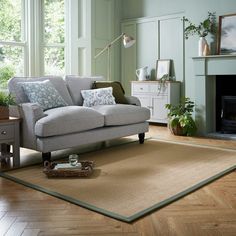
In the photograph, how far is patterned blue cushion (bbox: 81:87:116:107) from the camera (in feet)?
14.5

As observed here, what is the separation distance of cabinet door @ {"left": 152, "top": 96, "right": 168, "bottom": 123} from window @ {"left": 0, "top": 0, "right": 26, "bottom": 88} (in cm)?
232

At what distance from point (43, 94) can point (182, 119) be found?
2.27 metres

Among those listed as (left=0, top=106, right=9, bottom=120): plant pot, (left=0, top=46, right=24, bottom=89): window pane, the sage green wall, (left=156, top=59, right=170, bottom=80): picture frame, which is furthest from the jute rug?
(left=0, top=46, right=24, bottom=89): window pane

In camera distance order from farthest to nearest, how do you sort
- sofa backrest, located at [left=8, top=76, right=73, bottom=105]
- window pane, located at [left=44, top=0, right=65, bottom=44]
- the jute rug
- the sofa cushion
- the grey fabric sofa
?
1. window pane, located at [left=44, top=0, right=65, bottom=44]
2. the sofa cushion
3. sofa backrest, located at [left=8, top=76, right=73, bottom=105]
4. the grey fabric sofa
5. the jute rug

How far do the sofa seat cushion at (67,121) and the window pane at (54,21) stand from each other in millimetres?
2825

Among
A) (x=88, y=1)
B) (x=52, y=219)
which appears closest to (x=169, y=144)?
(x=52, y=219)

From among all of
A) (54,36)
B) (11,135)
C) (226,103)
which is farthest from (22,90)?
(226,103)

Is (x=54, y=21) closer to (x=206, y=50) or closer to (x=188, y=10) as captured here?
(x=188, y=10)

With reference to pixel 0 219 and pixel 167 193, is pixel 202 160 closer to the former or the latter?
pixel 167 193

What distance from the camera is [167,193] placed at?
261 cm

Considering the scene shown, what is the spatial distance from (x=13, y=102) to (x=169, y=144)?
2040mm

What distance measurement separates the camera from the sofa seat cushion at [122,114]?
397cm

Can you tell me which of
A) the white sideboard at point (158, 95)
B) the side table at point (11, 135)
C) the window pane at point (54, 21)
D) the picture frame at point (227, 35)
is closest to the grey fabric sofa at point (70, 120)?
the side table at point (11, 135)

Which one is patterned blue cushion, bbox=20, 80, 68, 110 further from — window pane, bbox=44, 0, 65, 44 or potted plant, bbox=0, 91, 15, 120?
window pane, bbox=44, 0, 65, 44
